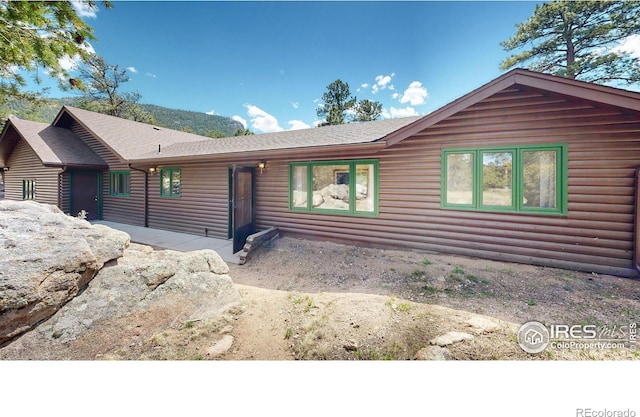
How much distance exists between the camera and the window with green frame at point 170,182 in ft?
26.7

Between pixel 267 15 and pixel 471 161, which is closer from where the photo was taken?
pixel 471 161

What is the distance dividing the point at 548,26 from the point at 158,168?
63.3 feet

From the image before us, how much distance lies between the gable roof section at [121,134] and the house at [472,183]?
159 cm

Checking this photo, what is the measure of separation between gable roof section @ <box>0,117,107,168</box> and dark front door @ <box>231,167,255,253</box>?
7569mm

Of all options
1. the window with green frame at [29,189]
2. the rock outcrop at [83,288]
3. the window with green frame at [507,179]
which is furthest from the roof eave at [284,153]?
the window with green frame at [29,189]

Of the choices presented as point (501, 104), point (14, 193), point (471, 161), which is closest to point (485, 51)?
point (501, 104)

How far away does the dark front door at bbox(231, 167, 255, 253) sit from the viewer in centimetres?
582

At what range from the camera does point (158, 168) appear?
8.46 m

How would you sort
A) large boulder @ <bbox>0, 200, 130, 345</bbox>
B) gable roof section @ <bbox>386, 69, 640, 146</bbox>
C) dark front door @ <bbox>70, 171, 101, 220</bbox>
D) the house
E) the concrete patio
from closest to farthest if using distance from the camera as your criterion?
large boulder @ <bbox>0, 200, 130, 345</bbox> < gable roof section @ <bbox>386, 69, 640, 146</bbox> < the house < the concrete patio < dark front door @ <bbox>70, 171, 101, 220</bbox>

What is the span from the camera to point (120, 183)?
9672mm

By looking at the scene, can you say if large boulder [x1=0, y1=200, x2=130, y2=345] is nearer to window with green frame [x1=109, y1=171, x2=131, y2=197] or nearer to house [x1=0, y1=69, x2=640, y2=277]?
house [x1=0, y1=69, x2=640, y2=277]

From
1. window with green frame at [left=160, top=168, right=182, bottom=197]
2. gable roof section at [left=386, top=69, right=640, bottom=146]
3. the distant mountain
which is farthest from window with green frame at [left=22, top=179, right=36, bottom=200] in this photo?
the distant mountain
